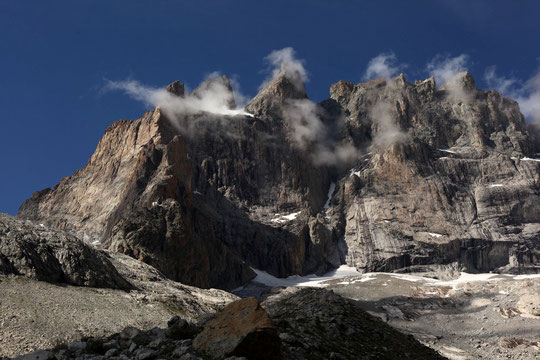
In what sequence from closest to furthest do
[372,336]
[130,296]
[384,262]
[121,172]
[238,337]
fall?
1. [238,337]
2. [372,336]
3. [130,296]
4. [121,172]
5. [384,262]

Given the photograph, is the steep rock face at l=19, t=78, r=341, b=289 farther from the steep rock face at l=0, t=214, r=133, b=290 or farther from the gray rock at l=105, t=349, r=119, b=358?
the gray rock at l=105, t=349, r=119, b=358

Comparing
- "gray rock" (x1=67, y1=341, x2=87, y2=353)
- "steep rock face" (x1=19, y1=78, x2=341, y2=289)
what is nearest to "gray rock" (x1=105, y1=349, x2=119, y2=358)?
"gray rock" (x1=67, y1=341, x2=87, y2=353)

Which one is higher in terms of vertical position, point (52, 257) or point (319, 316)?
point (52, 257)

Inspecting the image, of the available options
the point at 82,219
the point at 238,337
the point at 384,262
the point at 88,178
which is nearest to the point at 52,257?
the point at 238,337

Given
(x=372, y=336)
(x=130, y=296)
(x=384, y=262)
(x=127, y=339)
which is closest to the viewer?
(x=127, y=339)

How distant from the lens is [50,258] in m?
45.4

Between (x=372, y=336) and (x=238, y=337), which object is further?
(x=372, y=336)

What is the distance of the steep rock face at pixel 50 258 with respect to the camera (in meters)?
41.8

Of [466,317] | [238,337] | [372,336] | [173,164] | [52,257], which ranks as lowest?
[466,317]

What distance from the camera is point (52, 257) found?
45.9m

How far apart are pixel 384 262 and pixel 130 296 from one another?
167 m

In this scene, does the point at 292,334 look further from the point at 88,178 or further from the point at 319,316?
the point at 88,178

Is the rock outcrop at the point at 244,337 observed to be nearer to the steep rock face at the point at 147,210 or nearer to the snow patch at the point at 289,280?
the steep rock face at the point at 147,210

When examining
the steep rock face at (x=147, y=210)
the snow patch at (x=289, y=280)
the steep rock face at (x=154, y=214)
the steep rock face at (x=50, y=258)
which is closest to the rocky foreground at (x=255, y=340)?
the steep rock face at (x=50, y=258)
